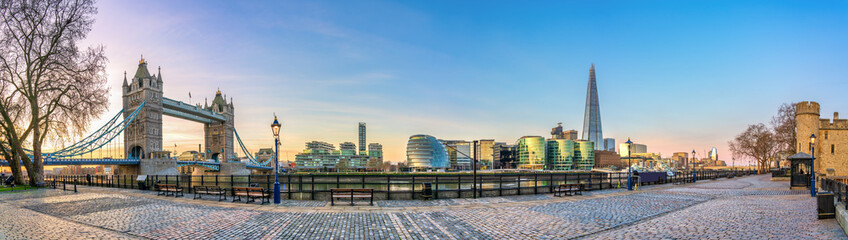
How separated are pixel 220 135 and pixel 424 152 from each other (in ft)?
259

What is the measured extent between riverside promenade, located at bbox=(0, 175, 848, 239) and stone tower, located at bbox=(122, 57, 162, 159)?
85275 mm

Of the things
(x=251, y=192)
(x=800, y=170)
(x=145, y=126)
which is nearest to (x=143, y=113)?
(x=145, y=126)

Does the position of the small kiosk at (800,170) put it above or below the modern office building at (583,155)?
above

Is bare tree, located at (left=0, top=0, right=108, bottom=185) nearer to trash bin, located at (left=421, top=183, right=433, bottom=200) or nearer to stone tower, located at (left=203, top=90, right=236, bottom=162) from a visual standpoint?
trash bin, located at (left=421, top=183, right=433, bottom=200)

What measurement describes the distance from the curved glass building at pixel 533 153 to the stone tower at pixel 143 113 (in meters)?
155

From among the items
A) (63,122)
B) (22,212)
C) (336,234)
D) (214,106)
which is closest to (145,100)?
(214,106)

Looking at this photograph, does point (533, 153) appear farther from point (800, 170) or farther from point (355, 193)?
point (355, 193)

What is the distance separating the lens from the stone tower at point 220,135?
399 feet

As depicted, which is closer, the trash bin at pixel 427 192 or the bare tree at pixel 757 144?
the trash bin at pixel 427 192

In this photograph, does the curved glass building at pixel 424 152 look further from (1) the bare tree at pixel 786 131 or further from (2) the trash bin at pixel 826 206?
(2) the trash bin at pixel 826 206

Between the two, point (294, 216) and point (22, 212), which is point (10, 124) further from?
point (294, 216)

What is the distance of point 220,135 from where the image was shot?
412ft

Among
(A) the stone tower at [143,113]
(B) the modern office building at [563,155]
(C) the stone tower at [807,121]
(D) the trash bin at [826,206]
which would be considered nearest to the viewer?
(D) the trash bin at [826,206]

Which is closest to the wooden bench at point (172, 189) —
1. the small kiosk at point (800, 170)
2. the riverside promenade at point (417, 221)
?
the riverside promenade at point (417, 221)
